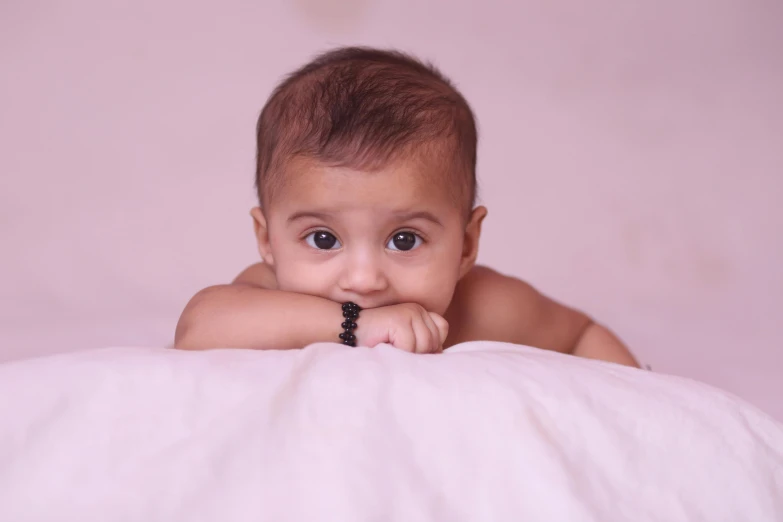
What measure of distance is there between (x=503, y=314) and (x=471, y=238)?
22 centimetres

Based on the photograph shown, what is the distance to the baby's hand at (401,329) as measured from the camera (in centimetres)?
109

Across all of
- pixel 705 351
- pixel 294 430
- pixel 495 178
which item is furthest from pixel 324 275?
pixel 495 178

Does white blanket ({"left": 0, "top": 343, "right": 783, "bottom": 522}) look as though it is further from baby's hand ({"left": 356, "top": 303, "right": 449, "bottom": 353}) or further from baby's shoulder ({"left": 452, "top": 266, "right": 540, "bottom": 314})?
baby's shoulder ({"left": 452, "top": 266, "right": 540, "bottom": 314})

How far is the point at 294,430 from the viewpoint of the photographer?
0.73 m

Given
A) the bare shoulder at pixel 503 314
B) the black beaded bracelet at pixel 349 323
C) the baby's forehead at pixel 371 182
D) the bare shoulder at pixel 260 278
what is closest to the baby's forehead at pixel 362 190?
the baby's forehead at pixel 371 182

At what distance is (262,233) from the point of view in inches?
53.6

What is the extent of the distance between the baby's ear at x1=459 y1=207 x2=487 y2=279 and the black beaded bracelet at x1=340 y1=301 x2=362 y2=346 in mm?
306

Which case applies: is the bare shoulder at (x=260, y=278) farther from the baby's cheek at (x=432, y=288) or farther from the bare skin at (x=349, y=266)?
the baby's cheek at (x=432, y=288)

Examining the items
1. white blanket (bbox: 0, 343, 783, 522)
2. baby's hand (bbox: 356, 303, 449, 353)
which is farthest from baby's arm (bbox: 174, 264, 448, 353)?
white blanket (bbox: 0, 343, 783, 522)

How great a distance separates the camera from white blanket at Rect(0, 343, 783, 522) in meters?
0.68

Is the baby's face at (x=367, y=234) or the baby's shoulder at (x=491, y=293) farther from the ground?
the baby's face at (x=367, y=234)

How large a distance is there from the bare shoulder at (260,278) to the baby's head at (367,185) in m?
0.13

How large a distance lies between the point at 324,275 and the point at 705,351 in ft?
3.22

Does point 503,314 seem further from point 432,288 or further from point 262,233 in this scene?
point 262,233
